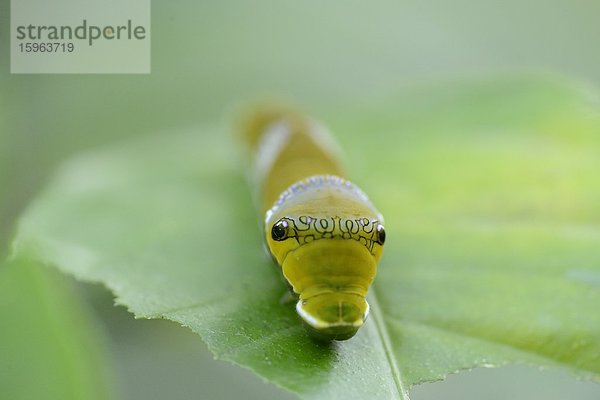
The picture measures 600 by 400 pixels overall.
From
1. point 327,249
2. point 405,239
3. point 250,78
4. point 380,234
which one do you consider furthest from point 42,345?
point 250,78

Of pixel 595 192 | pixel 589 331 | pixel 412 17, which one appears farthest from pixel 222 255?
pixel 412 17

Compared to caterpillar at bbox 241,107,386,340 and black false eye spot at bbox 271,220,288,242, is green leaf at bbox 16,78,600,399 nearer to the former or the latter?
caterpillar at bbox 241,107,386,340

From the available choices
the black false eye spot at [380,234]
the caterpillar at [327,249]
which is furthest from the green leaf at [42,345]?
the black false eye spot at [380,234]

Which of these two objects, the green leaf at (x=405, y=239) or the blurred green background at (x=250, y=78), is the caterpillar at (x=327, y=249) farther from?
the blurred green background at (x=250, y=78)

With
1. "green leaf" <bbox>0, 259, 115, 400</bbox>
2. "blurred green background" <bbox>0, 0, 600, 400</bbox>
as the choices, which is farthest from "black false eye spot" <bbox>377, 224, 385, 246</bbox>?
"blurred green background" <bbox>0, 0, 600, 400</bbox>

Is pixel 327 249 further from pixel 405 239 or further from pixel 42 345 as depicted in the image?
pixel 42 345

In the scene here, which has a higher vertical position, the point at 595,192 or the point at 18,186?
the point at 595,192

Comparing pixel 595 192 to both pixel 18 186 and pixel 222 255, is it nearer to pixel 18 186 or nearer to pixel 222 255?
pixel 222 255
